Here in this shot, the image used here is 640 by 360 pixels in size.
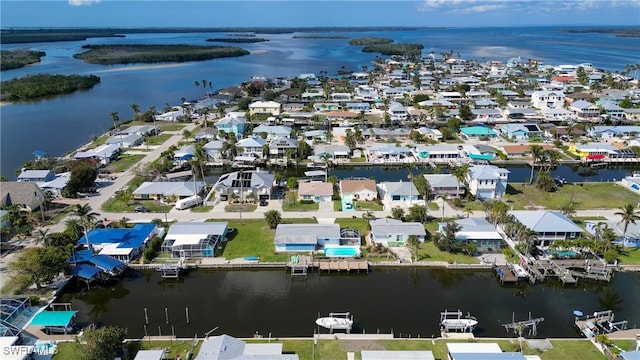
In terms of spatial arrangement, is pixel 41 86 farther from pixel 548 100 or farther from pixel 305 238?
pixel 548 100

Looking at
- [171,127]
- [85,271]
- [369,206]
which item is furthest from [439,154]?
[171,127]

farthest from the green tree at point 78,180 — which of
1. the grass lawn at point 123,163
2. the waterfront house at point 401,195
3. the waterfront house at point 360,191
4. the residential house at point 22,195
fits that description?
the waterfront house at point 401,195

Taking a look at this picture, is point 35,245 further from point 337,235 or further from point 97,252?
point 337,235

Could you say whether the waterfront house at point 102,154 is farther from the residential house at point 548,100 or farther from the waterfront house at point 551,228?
the residential house at point 548,100

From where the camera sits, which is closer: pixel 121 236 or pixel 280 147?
pixel 121 236

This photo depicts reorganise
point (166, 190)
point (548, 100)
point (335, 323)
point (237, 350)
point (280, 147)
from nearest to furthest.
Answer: point (237, 350) → point (335, 323) → point (166, 190) → point (280, 147) → point (548, 100)

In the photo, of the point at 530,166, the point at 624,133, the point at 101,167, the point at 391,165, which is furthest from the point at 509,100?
the point at 101,167

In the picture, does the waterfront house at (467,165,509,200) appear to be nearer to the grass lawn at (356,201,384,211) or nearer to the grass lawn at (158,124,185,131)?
the grass lawn at (356,201,384,211)
